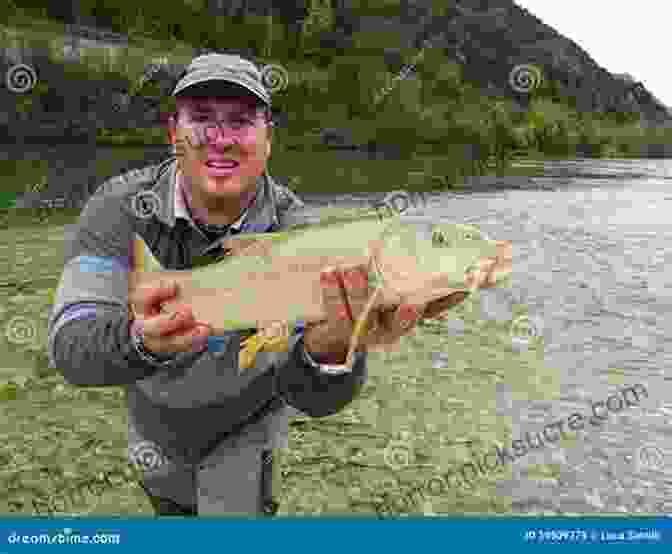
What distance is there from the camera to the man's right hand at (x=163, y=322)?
2551mm

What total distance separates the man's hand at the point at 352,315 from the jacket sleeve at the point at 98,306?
2.18 ft

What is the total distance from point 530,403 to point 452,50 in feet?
345

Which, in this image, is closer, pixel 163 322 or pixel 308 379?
pixel 163 322

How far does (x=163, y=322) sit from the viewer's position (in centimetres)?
254

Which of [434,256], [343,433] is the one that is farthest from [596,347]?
[434,256]

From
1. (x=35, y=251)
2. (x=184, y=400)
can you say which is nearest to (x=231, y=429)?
(x=184, y=400)

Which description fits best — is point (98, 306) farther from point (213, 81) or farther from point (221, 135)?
point (213, 81)

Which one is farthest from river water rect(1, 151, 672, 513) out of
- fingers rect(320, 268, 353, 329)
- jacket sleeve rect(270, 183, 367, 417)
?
fingers rect(320, 268, 353, 329)

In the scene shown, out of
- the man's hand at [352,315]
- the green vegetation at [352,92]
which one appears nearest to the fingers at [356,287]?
the man's hand at [352,315]

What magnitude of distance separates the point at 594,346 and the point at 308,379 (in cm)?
778

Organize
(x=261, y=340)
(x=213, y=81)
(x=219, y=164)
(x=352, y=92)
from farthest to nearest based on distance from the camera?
(x=352, y=92), (x=213, y=81), (x=219, y=164), (x=261, y=340)

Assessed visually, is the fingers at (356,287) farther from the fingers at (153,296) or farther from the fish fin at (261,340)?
the fingers at (153,296)

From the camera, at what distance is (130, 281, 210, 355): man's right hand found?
2.55 m

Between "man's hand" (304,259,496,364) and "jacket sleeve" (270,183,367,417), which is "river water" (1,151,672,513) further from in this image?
"man's hand" (304,259,496,364)
